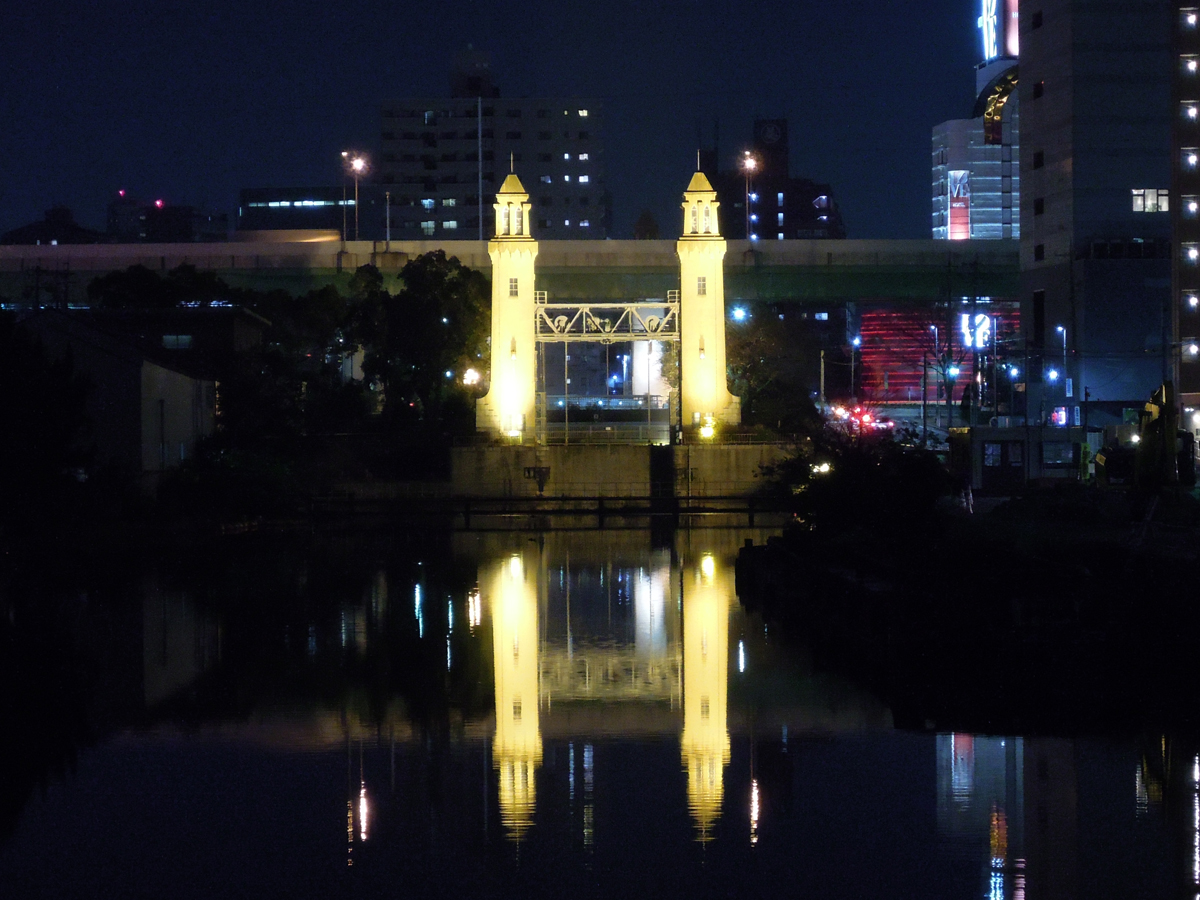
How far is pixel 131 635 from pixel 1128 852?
54.6ft

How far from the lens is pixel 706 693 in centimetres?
1950

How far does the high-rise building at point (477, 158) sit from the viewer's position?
13575 cm

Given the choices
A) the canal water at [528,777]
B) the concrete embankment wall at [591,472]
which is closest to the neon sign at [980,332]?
the concrete embankment wall at [591,472]

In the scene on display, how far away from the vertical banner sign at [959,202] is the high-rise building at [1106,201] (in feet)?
212

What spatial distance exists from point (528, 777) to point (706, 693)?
5.09m

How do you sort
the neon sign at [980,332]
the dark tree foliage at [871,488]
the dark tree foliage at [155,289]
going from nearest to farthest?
1. the dark tree foliage at [871,488]
2. the dark tree foliage at [155,289]
3. the neon sign at [980,332]

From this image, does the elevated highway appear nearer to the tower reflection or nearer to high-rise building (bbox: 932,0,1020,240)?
the tower reflection

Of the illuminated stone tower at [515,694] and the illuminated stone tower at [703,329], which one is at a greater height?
the illuminated stone tower at [703,329]

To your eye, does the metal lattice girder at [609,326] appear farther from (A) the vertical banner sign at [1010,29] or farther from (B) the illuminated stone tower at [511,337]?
(A) the vertical banner sign at [1010,29]

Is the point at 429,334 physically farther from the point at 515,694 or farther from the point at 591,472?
the point at 515,694

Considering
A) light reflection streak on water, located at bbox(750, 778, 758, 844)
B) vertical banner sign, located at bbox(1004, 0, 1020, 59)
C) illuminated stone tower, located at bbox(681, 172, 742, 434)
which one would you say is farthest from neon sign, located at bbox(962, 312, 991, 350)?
light reflection streak on water, located at bbox(750, 778, 758, 844)

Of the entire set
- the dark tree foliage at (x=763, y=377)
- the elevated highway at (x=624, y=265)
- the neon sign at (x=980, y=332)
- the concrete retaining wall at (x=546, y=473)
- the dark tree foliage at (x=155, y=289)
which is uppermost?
the elevated highway at (x=624, y=265)

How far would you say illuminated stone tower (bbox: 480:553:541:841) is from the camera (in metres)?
14.0

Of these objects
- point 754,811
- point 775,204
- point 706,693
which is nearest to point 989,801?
point 754,811
